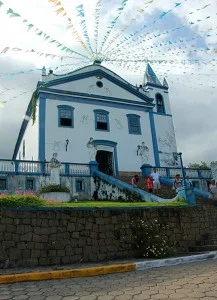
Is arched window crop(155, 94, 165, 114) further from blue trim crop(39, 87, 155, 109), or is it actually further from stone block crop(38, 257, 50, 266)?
stone block crop(38, 257, 50, 266)

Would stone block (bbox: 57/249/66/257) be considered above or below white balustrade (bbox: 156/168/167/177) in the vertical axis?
below

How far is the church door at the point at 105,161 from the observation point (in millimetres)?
22812

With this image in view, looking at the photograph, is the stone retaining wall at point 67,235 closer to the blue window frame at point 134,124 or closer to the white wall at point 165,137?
the blue window frame at point 134,124

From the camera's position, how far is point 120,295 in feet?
15.0

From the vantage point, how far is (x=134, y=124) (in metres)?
24.4

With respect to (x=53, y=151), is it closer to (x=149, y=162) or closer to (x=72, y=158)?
(x=72, y=158)

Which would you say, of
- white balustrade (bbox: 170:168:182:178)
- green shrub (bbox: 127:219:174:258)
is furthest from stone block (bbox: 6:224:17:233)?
white balustrade (bbox: 170:168:182:178)

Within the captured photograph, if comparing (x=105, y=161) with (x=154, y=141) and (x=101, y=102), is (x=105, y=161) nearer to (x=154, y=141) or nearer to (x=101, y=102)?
(x=154, y=141)

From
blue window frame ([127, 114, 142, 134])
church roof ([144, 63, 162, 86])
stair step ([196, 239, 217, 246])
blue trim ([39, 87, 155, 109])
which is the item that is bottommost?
stair step ([196, 239, 217, 246])

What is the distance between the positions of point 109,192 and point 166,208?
286 inches

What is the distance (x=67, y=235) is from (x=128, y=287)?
3.25 m

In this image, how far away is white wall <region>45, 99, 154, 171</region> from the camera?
20.7 m

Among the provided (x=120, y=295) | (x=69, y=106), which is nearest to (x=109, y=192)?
(x=69, y=106)

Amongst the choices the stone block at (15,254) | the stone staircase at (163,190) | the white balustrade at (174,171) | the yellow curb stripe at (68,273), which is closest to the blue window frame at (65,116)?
the stone staircase at (163,190)
